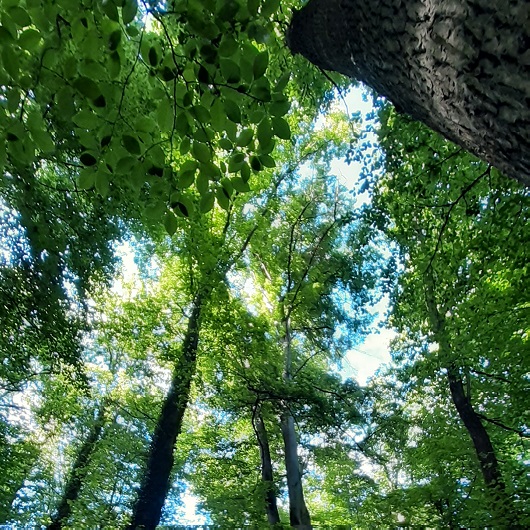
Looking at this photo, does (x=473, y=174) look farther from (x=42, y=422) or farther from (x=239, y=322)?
(x=42, y=422)

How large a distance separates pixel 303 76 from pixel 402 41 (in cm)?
426

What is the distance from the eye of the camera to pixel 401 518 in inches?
254

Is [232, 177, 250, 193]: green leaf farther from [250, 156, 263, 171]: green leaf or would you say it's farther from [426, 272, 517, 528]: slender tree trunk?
[426, 272, 517, 528]: slender tree trunk

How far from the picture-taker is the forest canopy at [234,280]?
128 cm

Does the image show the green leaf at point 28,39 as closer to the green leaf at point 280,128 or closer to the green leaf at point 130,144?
the green leaf at point 130,144

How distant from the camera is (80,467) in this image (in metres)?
13.4

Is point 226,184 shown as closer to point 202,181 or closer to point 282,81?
point 202,181

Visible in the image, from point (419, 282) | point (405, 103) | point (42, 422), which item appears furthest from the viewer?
point (42, 422)

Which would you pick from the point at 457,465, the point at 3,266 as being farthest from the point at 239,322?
the point at 457,465

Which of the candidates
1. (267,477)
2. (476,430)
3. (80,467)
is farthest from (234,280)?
(80,467)

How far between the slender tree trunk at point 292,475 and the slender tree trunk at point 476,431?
10.0 feet

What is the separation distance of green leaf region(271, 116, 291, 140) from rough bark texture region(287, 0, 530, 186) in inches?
18.4

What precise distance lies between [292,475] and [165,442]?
3140mm

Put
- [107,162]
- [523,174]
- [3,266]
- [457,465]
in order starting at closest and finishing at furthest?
[523,174] < [107,162] < [3,266] < [457,465]
